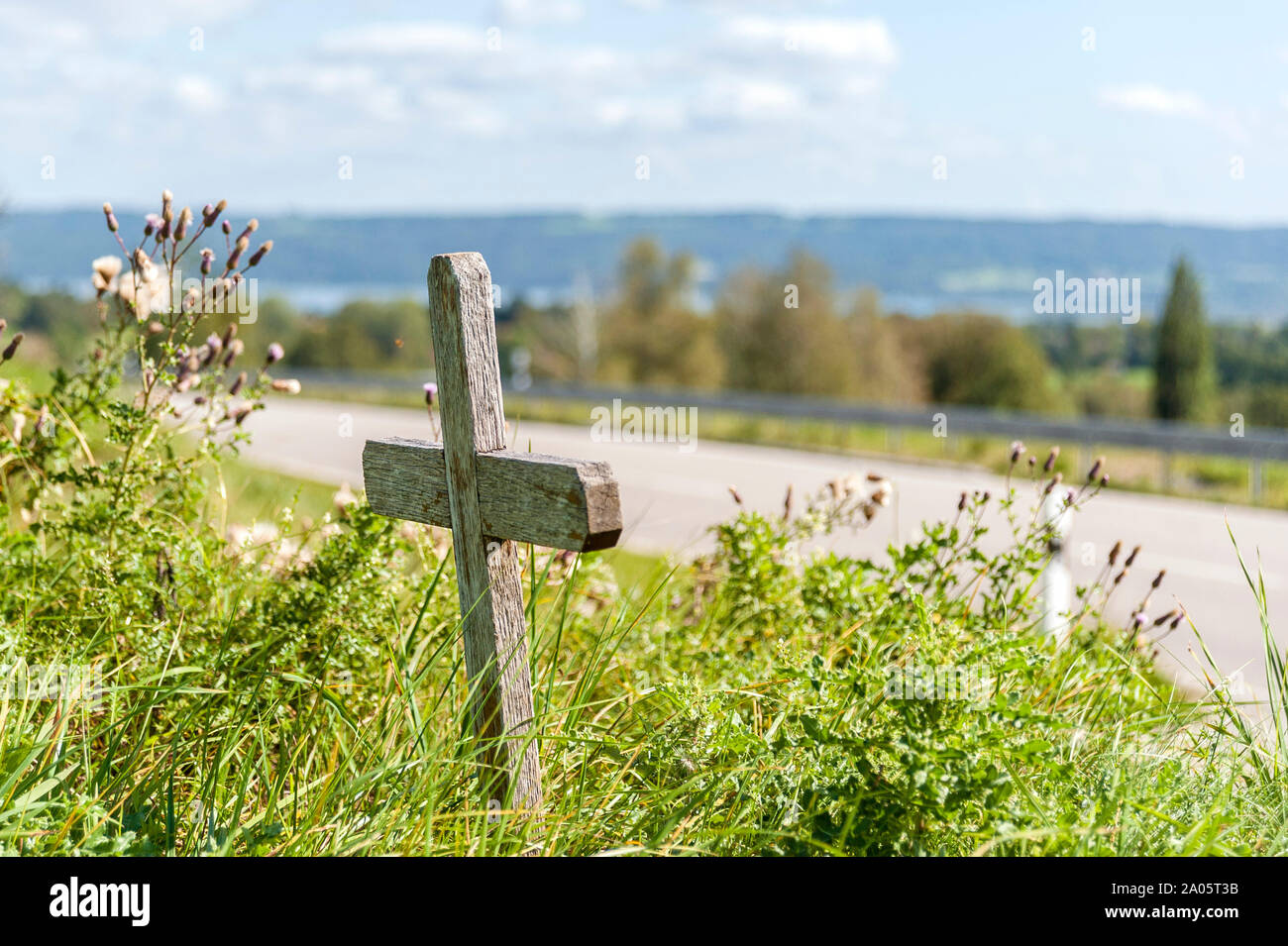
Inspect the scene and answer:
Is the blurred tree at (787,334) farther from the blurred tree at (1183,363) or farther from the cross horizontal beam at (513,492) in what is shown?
the cross horizontal beam at (513,492)

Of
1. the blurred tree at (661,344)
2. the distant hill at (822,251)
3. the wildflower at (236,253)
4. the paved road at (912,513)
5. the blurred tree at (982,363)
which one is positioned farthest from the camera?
the distant hill at (822,251)

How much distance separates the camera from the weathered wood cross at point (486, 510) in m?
2.46

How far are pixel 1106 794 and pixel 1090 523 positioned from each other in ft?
36.1

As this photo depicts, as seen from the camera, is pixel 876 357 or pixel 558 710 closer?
pixel 558 710

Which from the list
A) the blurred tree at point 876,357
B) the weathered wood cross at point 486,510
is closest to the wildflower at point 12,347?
the weathered wood cross at point 486,510

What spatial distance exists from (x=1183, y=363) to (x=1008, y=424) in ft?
189

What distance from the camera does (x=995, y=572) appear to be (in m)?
3.78

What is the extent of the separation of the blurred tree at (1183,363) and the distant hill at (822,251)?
11.0 ft

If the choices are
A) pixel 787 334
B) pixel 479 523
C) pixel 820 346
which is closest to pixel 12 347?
pixel 479 523

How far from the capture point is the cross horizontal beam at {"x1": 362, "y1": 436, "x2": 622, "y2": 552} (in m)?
2.34

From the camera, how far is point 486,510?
257 centimetres

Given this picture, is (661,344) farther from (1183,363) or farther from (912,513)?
(912,513)

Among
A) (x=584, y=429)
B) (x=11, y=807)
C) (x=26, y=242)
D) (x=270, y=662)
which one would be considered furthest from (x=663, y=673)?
(x=26, y=242)

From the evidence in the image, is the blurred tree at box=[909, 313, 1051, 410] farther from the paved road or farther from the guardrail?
the paved road
